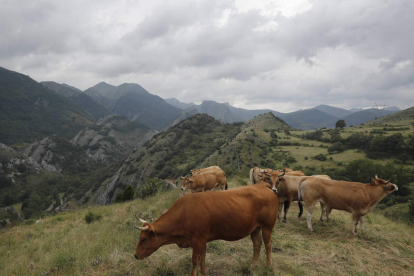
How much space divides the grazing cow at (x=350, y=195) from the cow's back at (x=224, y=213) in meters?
5.88

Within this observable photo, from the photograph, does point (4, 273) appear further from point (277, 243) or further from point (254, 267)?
point (277, 243)

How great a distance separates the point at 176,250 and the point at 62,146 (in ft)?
691

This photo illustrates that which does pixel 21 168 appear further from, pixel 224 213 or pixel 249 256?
pixel 224 213

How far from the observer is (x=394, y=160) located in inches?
2341

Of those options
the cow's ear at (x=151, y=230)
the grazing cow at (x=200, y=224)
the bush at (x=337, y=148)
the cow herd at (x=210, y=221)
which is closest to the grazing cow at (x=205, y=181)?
the cow herd at (x=210, y=221)

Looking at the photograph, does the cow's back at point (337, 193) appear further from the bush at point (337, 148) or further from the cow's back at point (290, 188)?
the bush at point (337, 148)

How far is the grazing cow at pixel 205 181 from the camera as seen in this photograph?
1612 cm

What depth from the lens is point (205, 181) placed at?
1667 centimetres

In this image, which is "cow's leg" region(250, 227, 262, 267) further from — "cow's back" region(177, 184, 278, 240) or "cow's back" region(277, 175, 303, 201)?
"cow's back" region(277, 175, 303, 201)

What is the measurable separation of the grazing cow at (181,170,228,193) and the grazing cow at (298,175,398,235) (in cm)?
794

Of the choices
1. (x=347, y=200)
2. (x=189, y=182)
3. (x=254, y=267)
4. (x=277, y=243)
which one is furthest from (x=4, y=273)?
(x=347, y=200)

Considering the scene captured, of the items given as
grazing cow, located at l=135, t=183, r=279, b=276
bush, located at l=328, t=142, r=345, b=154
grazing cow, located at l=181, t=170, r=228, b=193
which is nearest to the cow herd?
grazing cow, located at l=135, t=183, r=279, b=276

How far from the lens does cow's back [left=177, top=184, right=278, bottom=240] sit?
502 centimetres

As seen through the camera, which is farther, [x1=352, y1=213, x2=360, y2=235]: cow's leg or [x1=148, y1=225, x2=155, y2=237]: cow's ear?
[x1=352, y1=213, x2=360, y2=235]: cow's leg
